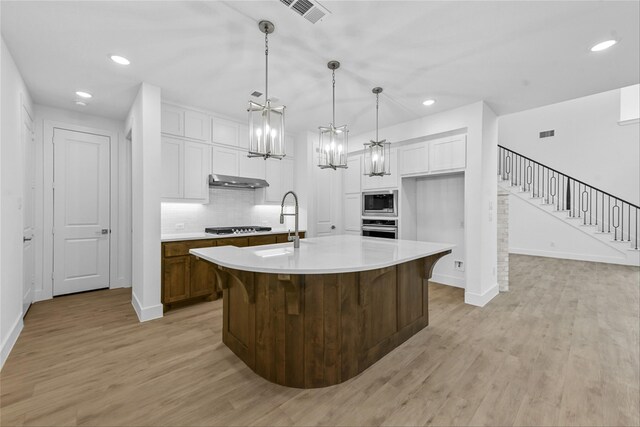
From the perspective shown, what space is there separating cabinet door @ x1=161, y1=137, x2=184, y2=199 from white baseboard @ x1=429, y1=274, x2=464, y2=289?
4445 millimetres

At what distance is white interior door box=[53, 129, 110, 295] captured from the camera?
412 centimetres

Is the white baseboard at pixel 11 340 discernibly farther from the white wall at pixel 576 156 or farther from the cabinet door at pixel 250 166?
the white wall at pixel 576 156

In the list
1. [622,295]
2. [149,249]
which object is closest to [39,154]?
[149,249]

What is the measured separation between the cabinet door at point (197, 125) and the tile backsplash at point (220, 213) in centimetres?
89

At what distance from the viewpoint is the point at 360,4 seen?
202 cm

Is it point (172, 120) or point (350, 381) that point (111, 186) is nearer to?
point (172, 120)

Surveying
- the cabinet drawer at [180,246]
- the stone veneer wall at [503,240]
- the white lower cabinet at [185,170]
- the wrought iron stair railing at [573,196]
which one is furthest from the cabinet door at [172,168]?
the wrought iron stair railing at [573,196]

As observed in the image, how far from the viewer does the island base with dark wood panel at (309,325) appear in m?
2.02

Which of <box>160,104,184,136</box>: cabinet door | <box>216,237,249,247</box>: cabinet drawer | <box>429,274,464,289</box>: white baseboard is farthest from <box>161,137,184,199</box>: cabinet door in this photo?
<box>429,274,464,289</box>: white baseboard

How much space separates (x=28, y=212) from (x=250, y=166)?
2943 mm

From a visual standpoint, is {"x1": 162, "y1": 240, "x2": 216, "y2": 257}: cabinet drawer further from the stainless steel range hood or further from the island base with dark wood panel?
the island base with dark wood panel

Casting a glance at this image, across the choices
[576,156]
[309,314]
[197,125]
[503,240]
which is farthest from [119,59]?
[576,156]

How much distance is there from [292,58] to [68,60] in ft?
7.42

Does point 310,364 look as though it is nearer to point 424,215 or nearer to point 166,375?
point 166,375
